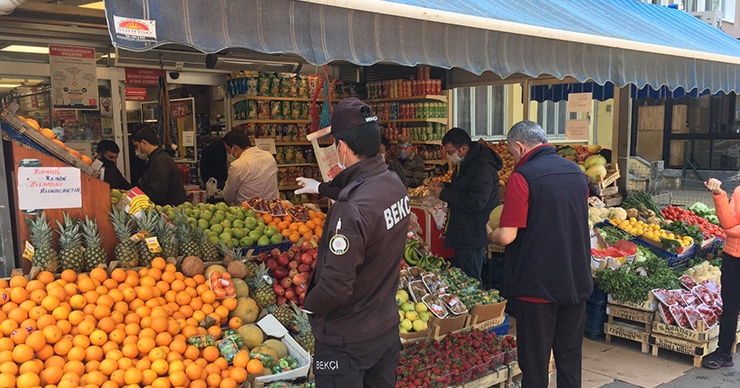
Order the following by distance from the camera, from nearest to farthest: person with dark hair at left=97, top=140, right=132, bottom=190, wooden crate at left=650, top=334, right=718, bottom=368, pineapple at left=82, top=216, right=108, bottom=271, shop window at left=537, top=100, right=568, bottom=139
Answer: pineapple at left=82, top=216, right=108, bottom=271
wooden crate at left=650, top=334, right=718, bottom=368
person with dark hair at left=97, top=140, right=132, bottom=190
shop window at left=537, top=100, right=568, bottom=139

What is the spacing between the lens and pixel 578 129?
835 cm

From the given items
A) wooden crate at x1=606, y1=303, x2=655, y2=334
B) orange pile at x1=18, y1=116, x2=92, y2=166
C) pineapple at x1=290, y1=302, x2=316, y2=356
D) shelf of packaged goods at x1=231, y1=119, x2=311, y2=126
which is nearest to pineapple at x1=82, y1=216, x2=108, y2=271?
orange pile at x1=18, y1=116, x2=92, y2=166

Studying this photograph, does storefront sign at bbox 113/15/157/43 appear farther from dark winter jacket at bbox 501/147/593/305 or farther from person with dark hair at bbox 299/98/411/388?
dark winter jacket at bbox 501/147/593/305

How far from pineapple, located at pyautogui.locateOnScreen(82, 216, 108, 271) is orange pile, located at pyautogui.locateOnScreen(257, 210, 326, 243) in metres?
1.76

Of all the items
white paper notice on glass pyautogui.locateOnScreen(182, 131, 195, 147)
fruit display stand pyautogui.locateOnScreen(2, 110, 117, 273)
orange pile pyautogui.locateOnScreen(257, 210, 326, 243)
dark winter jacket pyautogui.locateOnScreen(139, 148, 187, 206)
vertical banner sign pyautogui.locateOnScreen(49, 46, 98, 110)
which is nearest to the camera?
fruit display stand pyautogui.locateOnScreen(2, 110, 117, 273)

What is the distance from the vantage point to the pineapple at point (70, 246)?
3.38m

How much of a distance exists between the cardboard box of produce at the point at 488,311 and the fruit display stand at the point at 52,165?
2.90 metres

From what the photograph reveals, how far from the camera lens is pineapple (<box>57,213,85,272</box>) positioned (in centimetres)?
338

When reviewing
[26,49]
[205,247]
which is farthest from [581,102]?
[26,49]

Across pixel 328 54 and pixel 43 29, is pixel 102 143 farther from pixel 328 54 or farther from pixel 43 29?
pixel 328 54

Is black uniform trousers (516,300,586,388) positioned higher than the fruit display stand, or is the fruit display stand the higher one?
the fruit display stand

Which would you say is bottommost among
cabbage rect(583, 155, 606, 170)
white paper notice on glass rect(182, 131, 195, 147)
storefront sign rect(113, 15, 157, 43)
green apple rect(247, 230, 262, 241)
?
green apple rect(247, 230, 262, 241)

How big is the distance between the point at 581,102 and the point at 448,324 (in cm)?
454

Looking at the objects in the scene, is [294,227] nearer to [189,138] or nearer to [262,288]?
[262,288]
